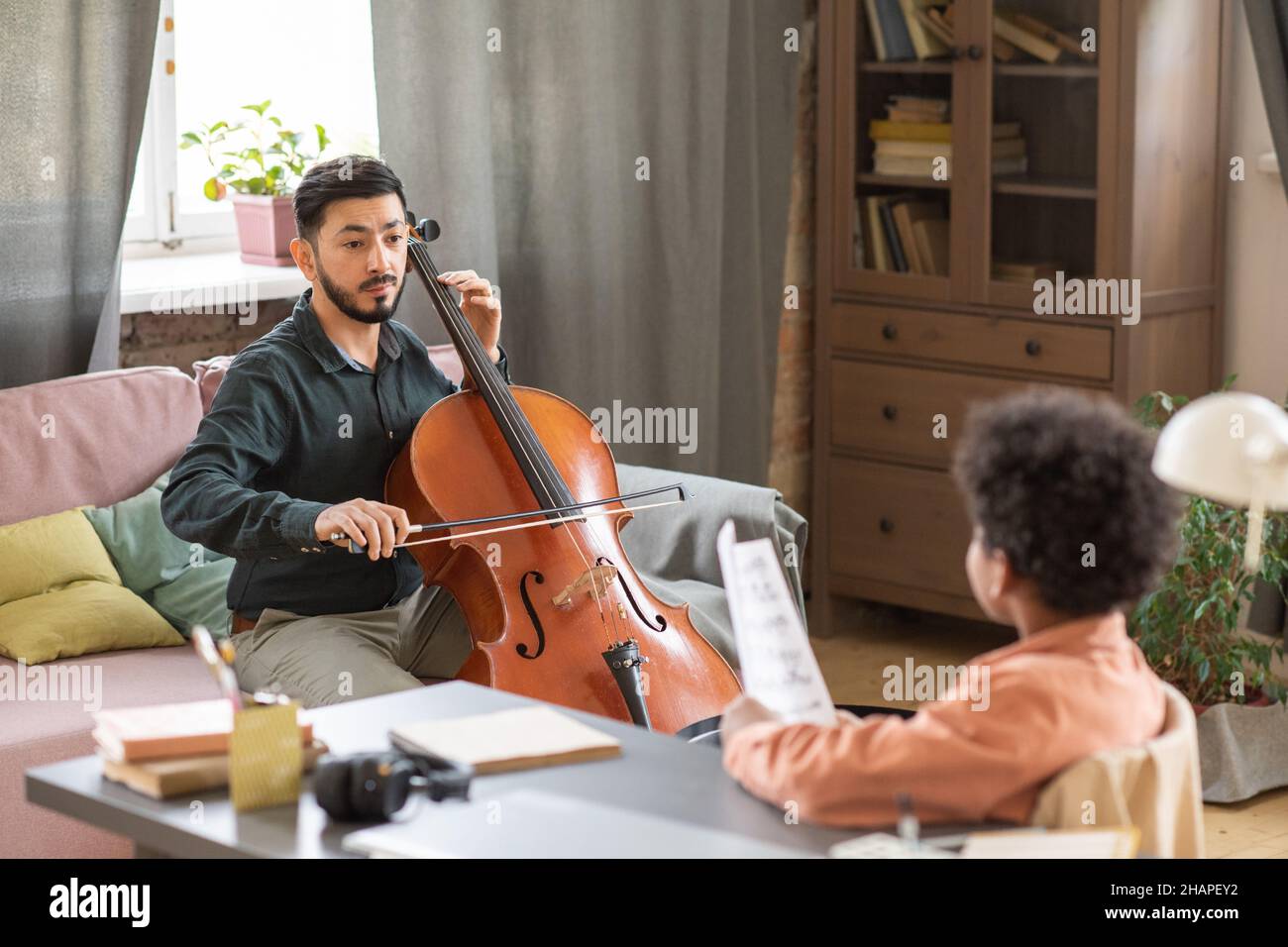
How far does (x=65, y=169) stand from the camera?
300 centimetres

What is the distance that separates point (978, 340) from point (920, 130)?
51 centimetres

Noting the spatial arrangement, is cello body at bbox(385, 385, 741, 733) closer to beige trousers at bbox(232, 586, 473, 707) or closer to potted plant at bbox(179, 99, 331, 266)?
beige trousers at bbox(232, 586, 473, 707)

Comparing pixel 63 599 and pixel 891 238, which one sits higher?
pixel 891 238

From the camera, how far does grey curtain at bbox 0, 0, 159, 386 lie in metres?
2.93

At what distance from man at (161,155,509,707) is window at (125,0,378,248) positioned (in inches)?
40.3

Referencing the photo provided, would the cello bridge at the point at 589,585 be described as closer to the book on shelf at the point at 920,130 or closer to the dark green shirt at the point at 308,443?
the dark green shirt at the point at 308,443

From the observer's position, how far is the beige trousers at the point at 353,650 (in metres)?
2.47

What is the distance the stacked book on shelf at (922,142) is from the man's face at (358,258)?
5.67 ft

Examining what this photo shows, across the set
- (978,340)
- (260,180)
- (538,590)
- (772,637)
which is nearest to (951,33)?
(978,340)

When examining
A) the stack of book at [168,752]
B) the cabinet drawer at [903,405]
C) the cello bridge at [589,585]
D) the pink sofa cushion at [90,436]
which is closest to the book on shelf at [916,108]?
the cabinet drawer at [903,405]

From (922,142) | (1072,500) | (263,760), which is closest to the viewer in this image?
(1072,500)

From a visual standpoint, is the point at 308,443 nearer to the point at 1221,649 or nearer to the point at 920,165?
the point at 1221,649

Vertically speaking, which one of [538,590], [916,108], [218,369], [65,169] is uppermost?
[916,108]
